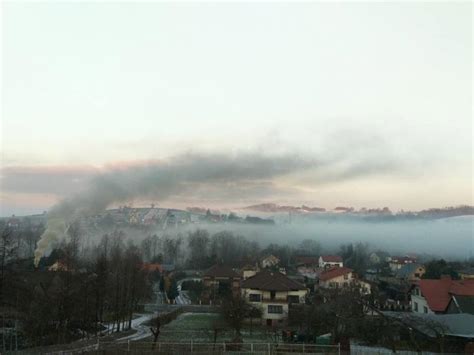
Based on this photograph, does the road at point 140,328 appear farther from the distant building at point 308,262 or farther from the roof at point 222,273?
the distant building at point 308,262

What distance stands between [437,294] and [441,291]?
503 mm

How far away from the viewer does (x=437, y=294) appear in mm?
34188

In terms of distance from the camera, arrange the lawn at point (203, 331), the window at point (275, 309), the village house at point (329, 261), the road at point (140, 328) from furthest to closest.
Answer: the village house at point (329, 261), the window at point (275, 309), the road at point (140, 328), the lawn at point (203, 331)

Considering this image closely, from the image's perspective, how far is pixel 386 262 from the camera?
88.0 meters

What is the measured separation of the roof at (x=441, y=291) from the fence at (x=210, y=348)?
598 inches

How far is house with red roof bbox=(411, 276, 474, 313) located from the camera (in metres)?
32.6

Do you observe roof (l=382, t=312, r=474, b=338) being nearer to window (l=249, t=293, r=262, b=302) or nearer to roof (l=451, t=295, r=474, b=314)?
roof (l=451, t=295, r=474, b=314)

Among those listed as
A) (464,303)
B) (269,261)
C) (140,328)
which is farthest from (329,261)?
(140,328)

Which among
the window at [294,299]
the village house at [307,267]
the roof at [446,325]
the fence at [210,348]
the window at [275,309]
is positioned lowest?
the village house at [307,267]

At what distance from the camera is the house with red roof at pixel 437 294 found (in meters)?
32.6

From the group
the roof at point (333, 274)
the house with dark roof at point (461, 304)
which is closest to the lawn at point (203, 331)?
the house with dark roof at point (461, 304)

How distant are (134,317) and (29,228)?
4580 cm

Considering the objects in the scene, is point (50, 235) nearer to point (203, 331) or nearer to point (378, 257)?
point (203, 331)

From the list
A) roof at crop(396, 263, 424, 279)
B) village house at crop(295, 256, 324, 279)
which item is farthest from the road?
roof at crop(396, 263, 424, 279)
